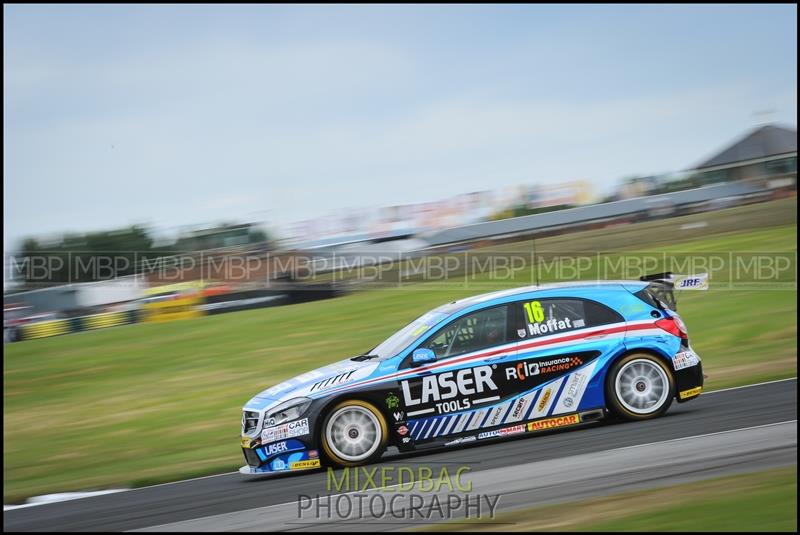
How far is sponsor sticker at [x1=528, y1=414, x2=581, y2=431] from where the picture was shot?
8133 millimetres

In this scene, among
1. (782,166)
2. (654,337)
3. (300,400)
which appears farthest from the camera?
(782,166)

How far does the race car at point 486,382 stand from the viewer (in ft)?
25.8

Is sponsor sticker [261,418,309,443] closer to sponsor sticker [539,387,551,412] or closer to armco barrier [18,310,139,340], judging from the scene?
sponsor sticker [539,387,551,412]

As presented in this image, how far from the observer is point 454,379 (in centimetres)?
804

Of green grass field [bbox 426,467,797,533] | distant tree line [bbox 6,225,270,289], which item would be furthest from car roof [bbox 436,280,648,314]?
distant tree line [bbox 6,225,270,289]

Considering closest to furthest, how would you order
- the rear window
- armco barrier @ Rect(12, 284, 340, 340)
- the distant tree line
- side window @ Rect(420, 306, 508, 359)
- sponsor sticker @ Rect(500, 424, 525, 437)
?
sponsor sticker @ Rect(500, 424, 525, 437), side window @ Rect(420, 306, 508, 359), the rear window, armco barrier @ Rect(12, 284, 340, 340), the distant tree line

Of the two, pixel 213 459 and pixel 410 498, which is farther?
pixel 213 459

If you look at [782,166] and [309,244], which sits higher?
[782,166]

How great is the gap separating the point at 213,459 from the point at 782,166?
1991cm

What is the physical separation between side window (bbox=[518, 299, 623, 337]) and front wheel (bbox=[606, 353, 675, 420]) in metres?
0.48

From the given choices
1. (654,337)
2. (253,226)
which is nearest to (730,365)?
(654,337)

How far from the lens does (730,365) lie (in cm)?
1281

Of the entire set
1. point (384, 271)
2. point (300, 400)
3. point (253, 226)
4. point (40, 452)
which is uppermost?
point (253, 226)

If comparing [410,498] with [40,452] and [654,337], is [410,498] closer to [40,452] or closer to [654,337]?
[654,337]
